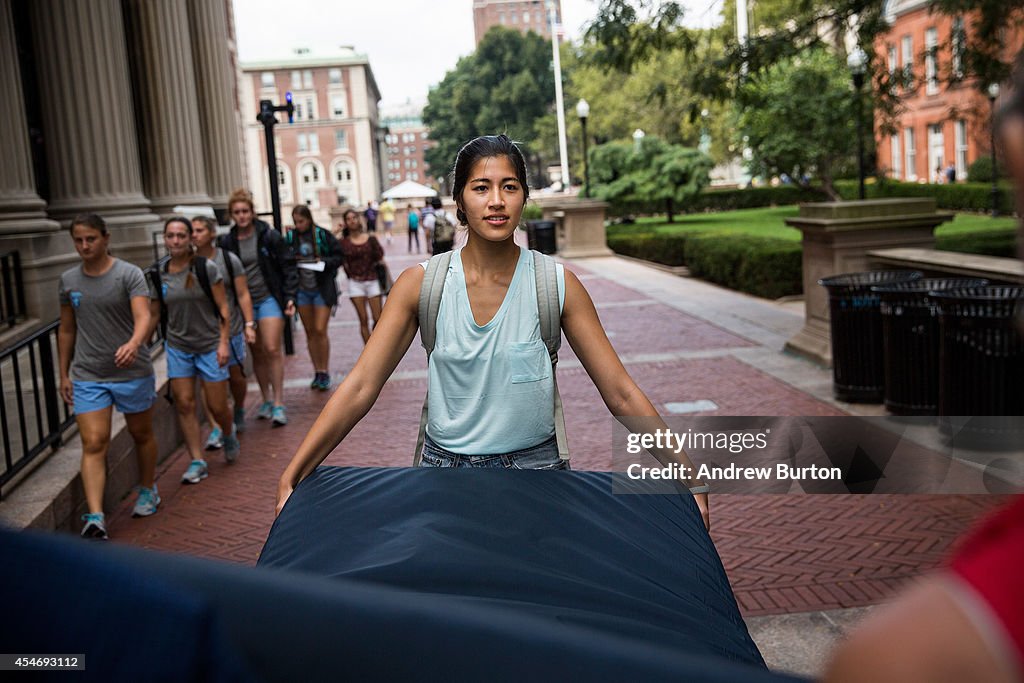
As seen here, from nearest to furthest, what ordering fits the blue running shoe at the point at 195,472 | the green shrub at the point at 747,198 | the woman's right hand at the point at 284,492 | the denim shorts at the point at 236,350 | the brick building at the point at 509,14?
the woman's right hand at the point at 284,492
the blue running shoe at the point at 195,472
the denim shorts at the point at 236,350
the green shrub at the point at 747,198
the brick building at the point at 509,14

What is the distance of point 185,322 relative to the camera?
25.3 ft

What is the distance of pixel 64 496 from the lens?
21.2 ft

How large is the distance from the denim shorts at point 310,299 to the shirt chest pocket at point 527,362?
26.7 feet

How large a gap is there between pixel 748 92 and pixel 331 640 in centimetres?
1439

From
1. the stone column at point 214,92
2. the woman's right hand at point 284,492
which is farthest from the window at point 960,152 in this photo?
the woman's right hand at point 284,492

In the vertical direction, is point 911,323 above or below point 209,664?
below

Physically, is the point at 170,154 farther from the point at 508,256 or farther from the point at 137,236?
the point at 508,256

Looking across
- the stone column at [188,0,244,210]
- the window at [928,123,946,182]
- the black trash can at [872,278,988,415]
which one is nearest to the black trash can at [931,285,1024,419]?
the black trash can at [872,278,988,415]

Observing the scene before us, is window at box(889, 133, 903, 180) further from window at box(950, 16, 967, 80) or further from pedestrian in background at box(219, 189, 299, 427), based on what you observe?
pedestrian in background at box(219, 189, 299, 427)

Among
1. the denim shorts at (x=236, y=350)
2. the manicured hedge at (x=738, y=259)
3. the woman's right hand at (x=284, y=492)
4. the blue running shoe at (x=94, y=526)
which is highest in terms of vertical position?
the woman's right hand at (x=284, y=492)

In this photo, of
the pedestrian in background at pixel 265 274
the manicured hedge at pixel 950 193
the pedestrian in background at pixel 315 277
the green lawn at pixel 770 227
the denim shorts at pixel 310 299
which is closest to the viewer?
the pedestrian in background at pixel 265 274

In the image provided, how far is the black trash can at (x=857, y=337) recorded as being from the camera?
29.3ft

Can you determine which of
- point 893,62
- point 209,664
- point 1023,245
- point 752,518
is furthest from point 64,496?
point 893,62

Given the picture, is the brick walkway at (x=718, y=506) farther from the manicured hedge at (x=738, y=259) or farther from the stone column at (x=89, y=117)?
the manicured hedge at (x=738, y=259)
